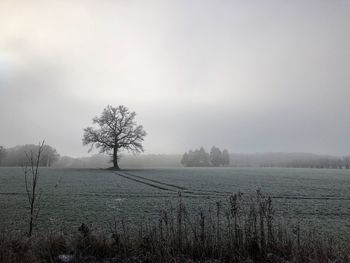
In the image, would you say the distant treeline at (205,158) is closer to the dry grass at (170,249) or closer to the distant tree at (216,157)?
the distant tree at (216,157)

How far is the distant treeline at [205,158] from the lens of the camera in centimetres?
17988

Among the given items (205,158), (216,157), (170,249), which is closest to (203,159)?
(205,158)

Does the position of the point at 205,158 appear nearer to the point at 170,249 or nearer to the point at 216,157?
the point at 216,157

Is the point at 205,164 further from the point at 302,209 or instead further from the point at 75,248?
the point at 75,248

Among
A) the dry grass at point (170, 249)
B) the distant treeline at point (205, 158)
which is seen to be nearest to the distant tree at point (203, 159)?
the distant treeline at point (205, 158)

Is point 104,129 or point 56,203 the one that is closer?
point 56,203

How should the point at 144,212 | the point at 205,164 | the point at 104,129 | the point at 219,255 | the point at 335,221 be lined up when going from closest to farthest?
the point at 219,255
the point at 335,221
the point at 144,212
the point at 104,129
the point at 205,164

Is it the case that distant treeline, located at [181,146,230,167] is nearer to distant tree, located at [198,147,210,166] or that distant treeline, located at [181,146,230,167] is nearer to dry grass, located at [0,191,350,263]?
distant tree, located at [198,147,210,166]

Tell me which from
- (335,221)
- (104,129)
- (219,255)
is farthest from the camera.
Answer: (104,129)

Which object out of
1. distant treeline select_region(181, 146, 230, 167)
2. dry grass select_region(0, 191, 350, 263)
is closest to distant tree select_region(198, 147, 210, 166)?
distant treeline select_region(181, 146, 230, 167)

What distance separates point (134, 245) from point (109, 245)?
0.76 meters

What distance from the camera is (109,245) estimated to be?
376 inches

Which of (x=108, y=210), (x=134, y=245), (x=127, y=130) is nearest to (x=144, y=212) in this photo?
(x=108, y=210)

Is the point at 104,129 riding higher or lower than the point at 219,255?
higher
